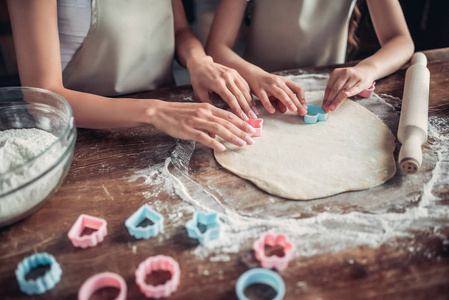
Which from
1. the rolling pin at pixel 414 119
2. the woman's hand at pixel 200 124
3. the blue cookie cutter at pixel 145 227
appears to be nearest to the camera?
the blue cookie cutter at pixel 145 227

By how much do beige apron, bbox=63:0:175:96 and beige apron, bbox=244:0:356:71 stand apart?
0.39 m

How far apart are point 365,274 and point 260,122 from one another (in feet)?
1.62

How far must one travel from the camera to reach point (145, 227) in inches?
28.8

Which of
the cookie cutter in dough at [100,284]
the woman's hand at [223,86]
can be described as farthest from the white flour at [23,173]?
the woman's hand at [223,86]

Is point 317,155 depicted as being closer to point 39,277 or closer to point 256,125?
point 256,125

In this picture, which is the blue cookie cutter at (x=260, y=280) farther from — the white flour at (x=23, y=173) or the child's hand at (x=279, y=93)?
the child's hand at (x=279, y=93)

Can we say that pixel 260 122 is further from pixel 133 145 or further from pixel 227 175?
pixel 133 145

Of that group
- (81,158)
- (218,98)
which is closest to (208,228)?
(81,158)

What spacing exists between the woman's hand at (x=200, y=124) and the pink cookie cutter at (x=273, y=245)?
284 mm

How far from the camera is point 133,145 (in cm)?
95

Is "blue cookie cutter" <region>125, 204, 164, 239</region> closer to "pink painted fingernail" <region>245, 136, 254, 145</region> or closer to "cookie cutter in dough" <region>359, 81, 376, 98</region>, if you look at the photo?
"pink painted fingernail" <region>245, 136, 254, 145</region>

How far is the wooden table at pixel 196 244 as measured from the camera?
59cm

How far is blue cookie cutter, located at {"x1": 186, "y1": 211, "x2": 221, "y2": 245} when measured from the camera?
2.21 ft

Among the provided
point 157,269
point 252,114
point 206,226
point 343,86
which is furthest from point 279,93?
point 157,269
